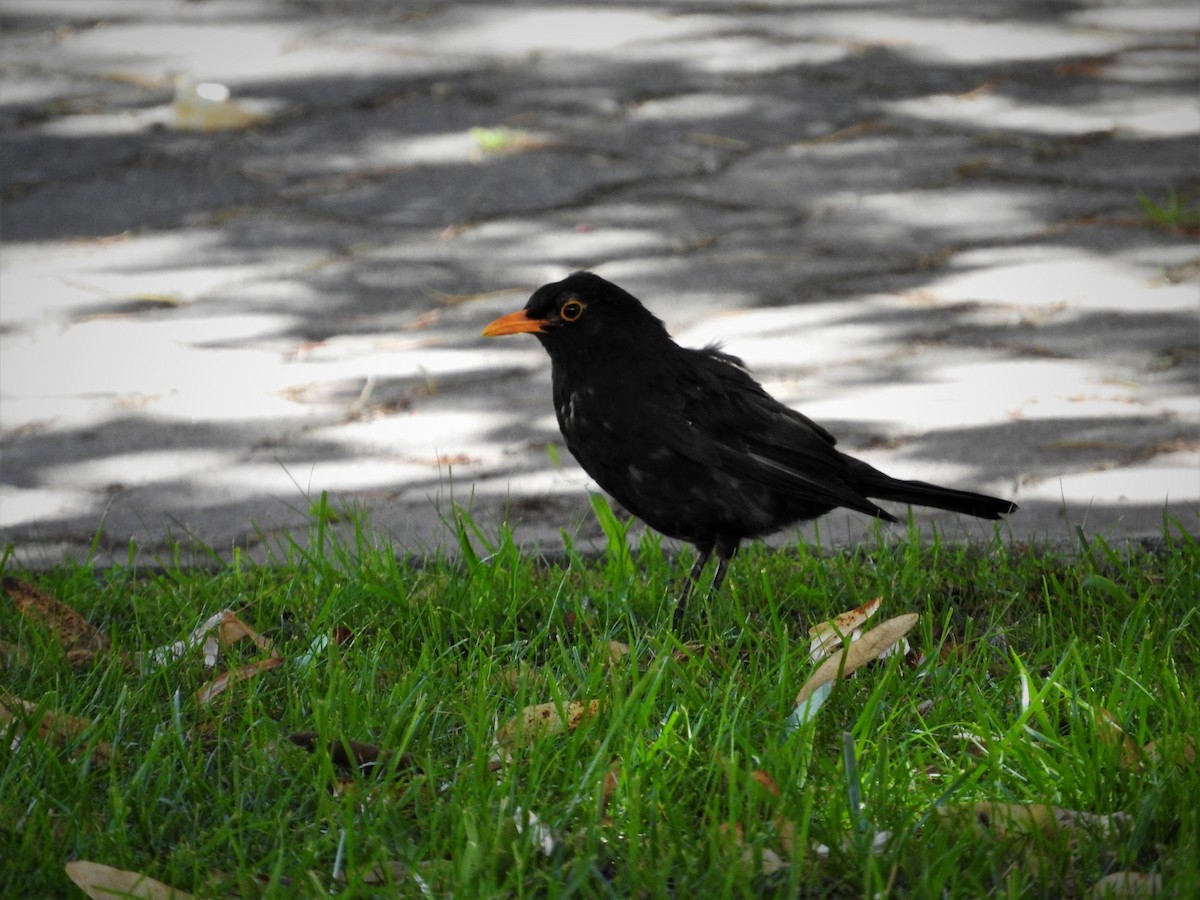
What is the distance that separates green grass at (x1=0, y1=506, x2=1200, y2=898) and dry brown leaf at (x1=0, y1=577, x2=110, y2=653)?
0.04 m

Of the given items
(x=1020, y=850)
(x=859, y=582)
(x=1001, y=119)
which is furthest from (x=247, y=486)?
(x=1001, y=119)

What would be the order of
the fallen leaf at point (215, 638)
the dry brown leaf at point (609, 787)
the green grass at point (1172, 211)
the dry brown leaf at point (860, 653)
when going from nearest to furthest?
1. the dry brown leaf at point (609, 787)
2. the dry brown leaf at point (860, 653)
3. the fallen leaf at point (215, 638)
4. the green grass at point (1172, 211)

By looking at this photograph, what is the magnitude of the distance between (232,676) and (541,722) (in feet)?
2.04

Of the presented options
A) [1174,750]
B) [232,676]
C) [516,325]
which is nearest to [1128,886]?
[1174,750]

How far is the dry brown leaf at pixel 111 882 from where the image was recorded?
212 cm

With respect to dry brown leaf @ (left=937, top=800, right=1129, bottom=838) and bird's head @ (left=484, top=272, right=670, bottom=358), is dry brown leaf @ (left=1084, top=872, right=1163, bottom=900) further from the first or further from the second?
bird's head @ (left=484, top=272, right=670, bottom=358)

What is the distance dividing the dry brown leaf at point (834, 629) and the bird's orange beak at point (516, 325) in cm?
94

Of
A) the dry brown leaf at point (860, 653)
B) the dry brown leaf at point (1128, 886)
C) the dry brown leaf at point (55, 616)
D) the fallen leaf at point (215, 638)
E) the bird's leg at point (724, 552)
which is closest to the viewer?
the dry brown leaf at point (1128, 886)

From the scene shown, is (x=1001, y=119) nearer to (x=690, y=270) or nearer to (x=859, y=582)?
(x=690, y=270)

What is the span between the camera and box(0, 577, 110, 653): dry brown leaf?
10.4 ft

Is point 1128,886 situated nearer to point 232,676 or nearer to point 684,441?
point 684,441

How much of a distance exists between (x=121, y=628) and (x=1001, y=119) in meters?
4.66

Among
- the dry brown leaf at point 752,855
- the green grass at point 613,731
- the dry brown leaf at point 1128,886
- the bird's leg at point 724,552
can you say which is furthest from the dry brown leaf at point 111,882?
the bird's leg at point 724,552

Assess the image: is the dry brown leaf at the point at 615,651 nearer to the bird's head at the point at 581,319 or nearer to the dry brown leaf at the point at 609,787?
the dry brown leaf at the point at 609,787
